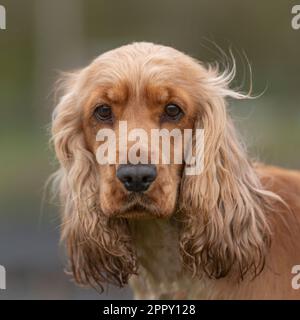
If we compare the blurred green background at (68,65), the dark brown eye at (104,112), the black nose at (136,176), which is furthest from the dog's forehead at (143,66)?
the blurred green background at (68,65)

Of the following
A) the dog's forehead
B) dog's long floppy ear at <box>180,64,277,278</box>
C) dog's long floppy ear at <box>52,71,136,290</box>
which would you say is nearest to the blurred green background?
dog's long floppy ear at <box>52,71,136,290</box>

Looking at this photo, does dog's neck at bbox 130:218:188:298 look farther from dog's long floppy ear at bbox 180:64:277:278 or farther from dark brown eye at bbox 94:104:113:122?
dark brown eye at bbox 94:104:113:122

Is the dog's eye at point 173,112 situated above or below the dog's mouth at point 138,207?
above

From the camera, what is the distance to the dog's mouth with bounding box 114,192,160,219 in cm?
362

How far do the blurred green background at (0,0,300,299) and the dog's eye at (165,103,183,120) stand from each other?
10.1 feet

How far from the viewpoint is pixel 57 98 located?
4352mm

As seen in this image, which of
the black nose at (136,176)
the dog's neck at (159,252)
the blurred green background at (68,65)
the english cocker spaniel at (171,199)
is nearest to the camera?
the black nose at (136,176)

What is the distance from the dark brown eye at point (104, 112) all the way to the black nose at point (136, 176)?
322 millimetres

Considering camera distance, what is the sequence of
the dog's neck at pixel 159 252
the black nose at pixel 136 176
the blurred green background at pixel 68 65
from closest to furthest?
the black nose at pixel 136 176 < the dog's neck at pixel 159 252 < the blurred green background at pixel 68 65

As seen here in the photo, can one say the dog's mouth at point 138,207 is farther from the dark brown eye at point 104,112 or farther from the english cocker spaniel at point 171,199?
the dark brown eye at point 104,112

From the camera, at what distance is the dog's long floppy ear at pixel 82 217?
398cm

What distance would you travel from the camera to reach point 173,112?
3793 millimetres
